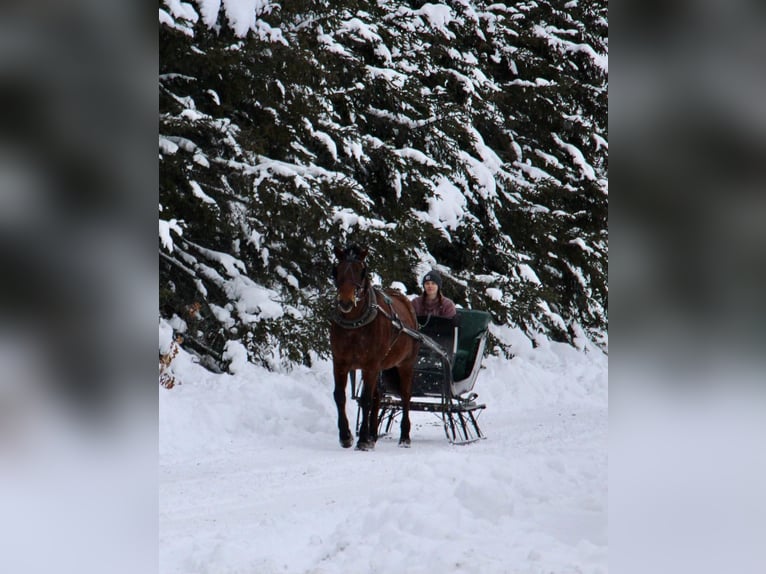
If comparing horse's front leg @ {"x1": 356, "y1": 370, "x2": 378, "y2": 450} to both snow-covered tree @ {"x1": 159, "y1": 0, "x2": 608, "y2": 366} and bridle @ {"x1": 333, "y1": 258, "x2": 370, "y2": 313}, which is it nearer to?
bridle @ {"x1": 333, "y1": 258, "x2": 370, "y2": 313}

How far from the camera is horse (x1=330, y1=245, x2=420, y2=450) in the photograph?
27.4 feet

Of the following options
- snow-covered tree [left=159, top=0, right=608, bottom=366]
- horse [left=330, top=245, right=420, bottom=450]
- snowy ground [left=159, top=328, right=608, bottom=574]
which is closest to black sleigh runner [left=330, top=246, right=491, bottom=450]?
horse [left=330, top=245, right=420, bottom=450]

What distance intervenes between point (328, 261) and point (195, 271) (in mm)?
2065

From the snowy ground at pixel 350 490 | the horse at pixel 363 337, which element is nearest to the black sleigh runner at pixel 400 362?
the horse at pixel 363 337

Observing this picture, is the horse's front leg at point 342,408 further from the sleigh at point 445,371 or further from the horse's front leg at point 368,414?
the sleigh at point 445,371

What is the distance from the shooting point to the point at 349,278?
8.30 meters

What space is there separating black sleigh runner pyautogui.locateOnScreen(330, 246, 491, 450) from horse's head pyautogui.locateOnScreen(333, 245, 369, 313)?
0.01m

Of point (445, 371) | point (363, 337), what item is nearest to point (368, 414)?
point (363, 337)

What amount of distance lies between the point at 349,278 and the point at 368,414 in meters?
1.38

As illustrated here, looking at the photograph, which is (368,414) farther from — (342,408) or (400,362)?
(400,362)

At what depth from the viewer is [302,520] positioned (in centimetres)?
520

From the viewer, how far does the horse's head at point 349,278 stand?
8.24m
